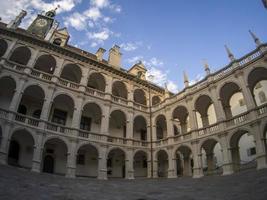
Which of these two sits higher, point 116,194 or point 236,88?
point 236,88

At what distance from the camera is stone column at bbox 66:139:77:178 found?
20.7 m

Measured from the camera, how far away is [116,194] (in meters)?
15.4

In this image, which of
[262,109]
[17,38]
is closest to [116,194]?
[262,109]

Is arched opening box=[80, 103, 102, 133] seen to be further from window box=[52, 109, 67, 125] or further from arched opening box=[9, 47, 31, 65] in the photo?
arched opening box=[9, 47, 31, 65]

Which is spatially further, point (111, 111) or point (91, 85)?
point (91, 85)

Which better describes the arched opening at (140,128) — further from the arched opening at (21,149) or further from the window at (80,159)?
the arched opening at (21,149)

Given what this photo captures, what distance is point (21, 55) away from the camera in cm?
2553

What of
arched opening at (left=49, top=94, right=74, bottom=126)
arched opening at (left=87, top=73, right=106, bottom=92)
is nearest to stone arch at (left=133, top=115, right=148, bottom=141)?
arched opening at (left=87, top=73, right=106, bottom=92)

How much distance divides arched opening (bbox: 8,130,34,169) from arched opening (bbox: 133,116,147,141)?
1300 cm

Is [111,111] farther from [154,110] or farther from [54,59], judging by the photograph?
[54,59]

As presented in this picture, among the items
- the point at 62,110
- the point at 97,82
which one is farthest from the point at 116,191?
the point at 97,82

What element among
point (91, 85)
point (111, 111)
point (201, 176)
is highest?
point (91, 85)

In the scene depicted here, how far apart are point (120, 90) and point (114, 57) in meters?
5.05

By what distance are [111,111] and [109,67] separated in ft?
20.1
